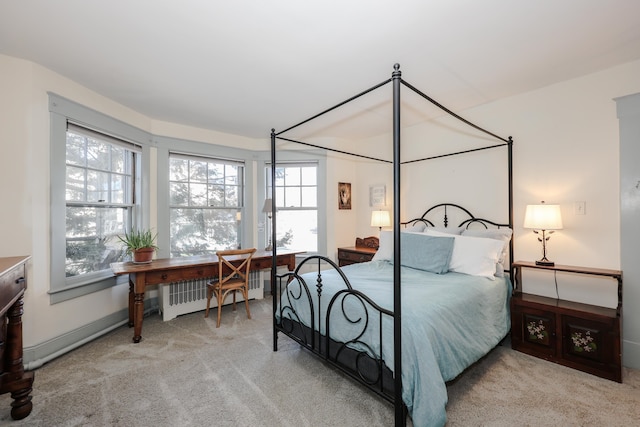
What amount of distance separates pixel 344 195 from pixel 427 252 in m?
2.07

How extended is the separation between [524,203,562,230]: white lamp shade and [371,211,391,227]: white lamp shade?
1.72 m

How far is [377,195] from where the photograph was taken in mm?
4398

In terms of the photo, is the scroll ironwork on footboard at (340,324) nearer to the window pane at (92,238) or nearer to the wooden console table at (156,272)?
the wooden console table at (156,272)

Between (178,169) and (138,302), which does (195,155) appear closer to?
(178,169)

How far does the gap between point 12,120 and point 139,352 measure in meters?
2.18

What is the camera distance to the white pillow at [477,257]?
2518 mm

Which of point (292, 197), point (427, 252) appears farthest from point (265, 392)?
point (292, 197)

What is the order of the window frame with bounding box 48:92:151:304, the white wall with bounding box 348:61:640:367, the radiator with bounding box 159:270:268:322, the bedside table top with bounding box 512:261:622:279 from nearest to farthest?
the bedside table top with bounding box 512:261:622:279 → the white wall with bounding box 348:61:640:367 → the window frame with bounding box 48:92:151:304 → the radiator with bounding box 159:270:268:322

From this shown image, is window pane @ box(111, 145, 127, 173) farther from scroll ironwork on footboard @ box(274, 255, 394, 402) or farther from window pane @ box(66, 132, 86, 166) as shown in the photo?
scroll ironwork on footboard @ box(274, 255, 394, 402)

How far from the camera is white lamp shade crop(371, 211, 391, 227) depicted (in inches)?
158

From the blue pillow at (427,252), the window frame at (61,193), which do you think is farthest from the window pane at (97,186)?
the blue pillow at (427,252)

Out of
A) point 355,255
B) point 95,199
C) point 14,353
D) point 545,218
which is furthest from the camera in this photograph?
point 355,255

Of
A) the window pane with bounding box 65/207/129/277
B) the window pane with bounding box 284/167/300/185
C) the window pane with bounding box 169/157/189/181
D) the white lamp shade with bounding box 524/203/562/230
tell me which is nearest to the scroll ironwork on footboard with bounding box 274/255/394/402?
the white lamp shade with bounding box 524/203/562/230

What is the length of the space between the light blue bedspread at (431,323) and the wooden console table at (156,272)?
1.19 meters
